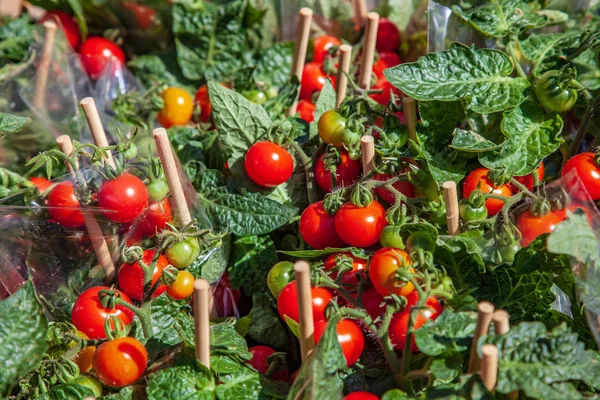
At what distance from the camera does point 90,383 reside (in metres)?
1.23

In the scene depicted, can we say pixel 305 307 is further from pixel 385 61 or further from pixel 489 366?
pixel 385 61

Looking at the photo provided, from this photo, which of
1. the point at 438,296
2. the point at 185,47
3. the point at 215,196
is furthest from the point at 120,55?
the point at 438,296

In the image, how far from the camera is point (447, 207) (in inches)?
50.8

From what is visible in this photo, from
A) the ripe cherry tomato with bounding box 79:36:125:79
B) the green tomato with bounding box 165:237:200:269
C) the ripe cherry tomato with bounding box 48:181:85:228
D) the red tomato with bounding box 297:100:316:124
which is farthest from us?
the ripe cherry tomato with bounding box 79:36:125:79

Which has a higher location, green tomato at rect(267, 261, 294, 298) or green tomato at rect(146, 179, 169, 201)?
green tomato at rect(146, 179, 169, 201)

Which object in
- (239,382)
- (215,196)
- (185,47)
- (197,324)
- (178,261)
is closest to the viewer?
(197,324)

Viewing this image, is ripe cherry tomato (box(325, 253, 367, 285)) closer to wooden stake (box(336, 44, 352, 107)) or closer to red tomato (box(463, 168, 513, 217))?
red tomato (box(463, 168, 513, 217))

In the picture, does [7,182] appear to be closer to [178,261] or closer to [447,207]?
[178,261]

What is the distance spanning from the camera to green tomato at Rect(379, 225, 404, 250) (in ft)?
4.14

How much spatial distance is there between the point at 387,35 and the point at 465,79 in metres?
0.74

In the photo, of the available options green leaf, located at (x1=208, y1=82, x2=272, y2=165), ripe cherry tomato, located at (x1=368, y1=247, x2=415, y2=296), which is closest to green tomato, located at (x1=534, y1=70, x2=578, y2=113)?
ripe cherry tomato, located at (x1=368, y1=247, x2=415, y2=296)

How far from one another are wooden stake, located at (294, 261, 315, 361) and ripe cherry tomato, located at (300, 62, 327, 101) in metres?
1.00

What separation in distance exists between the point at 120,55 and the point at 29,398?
131cm

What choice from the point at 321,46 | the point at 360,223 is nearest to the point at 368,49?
the point at 321,46
